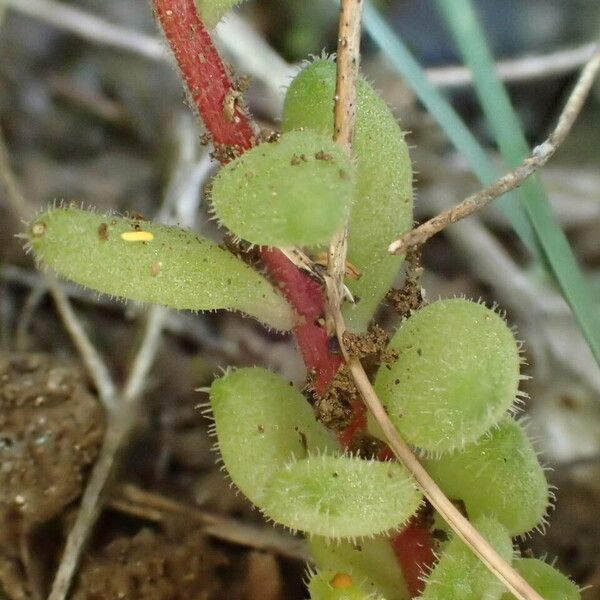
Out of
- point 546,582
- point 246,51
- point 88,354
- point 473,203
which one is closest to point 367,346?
point 473,203

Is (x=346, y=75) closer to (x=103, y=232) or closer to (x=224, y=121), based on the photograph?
(x=224, y=121)

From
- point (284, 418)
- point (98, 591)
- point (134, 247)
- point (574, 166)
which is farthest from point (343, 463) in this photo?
point (574, 166)

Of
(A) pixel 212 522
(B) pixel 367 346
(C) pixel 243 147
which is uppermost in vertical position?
(C) pixel 243 147

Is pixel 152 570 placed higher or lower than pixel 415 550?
lower

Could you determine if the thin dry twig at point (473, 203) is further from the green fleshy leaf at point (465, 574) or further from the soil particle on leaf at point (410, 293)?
the green fleshy leaf at point (465, 574)

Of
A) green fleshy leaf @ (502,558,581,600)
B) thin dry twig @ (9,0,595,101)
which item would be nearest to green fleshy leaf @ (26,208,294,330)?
green fleshy leaf @ (502,558,581,600)

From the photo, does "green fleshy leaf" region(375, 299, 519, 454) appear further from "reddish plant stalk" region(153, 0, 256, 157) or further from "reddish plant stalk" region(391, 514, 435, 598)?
"reddish plant stalk" region(153, 0, 256, 157)
